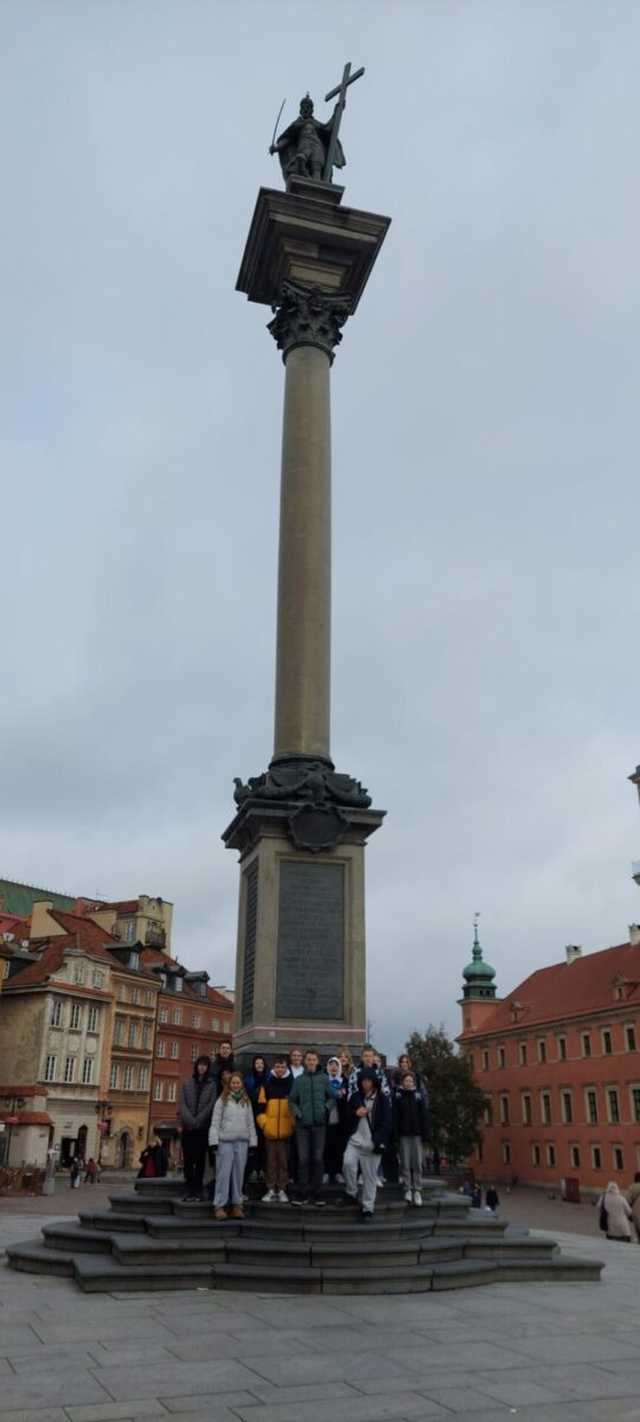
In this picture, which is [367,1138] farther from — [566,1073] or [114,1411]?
[566,1073]

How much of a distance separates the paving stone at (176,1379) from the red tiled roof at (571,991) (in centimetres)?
6372

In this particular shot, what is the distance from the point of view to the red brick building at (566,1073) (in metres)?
66.0

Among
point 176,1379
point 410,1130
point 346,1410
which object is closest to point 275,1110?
point 410,1130

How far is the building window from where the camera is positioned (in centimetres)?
6586

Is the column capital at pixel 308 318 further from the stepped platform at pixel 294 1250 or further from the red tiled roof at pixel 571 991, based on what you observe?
the red tiled roof at pixel 571 991

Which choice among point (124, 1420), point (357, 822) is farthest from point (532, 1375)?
point (357, 822)

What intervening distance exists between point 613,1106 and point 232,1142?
61.9 meters

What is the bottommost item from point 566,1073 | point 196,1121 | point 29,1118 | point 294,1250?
point 294,1250

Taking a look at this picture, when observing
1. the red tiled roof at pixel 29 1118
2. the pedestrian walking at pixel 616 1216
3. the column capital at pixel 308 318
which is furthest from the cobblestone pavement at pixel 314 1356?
the red tiled roof at pixel 29 1118

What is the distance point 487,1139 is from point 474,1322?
8225 centimetres

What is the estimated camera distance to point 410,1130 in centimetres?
1180

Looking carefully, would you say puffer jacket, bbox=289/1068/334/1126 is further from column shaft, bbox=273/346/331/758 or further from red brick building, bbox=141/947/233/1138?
red brick building, bbox=141/947/233/1138

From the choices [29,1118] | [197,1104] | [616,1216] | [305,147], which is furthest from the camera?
[29,1118]

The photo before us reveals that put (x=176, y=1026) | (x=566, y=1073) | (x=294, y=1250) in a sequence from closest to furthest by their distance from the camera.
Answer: (x=294, y=1250), (x=176, y=1026), (x=566, y=1073)
